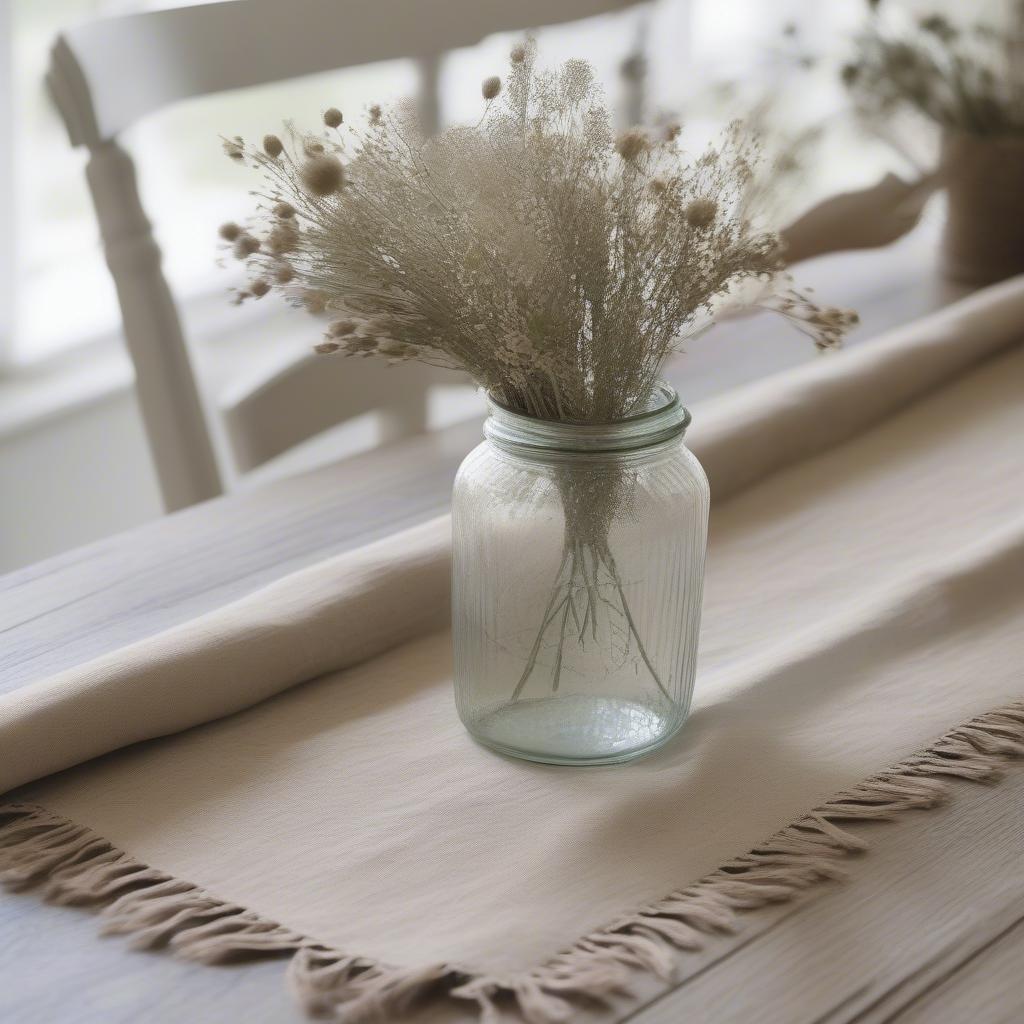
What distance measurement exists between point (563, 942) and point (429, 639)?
312 mm

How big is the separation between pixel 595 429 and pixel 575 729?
0.17 metres

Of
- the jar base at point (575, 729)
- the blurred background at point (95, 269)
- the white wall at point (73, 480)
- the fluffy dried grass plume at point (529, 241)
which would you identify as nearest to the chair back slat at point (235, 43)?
the blurred background at point (95, 269)

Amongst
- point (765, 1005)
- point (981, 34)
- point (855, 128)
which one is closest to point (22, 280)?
point (855, 128)

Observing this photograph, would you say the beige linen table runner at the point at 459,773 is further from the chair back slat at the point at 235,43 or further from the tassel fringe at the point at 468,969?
the chair back slat at the point at 235,43

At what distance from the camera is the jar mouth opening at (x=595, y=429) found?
0.69 m

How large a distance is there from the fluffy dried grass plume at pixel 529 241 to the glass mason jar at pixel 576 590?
37 mm

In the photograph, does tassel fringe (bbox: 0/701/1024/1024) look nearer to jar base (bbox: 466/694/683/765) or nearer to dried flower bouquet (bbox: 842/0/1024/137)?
jar base (bbox: 466/694/683/765)

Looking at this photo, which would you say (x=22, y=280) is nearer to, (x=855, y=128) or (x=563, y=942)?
(x=855, y=128)

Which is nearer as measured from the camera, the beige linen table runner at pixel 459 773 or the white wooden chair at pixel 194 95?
the beige linen table runner at pixel 459 773

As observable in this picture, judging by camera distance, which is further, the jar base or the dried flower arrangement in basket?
the dried flower arrangement in basket

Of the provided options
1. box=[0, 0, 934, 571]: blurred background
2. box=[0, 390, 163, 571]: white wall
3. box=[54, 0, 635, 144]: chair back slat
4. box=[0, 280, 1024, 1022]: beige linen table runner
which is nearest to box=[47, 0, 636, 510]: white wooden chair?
box=[54, 0, 635, 144]: chair back slat

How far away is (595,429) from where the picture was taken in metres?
0.69

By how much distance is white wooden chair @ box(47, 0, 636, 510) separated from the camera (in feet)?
3.63

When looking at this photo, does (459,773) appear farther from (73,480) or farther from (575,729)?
(73,480)
